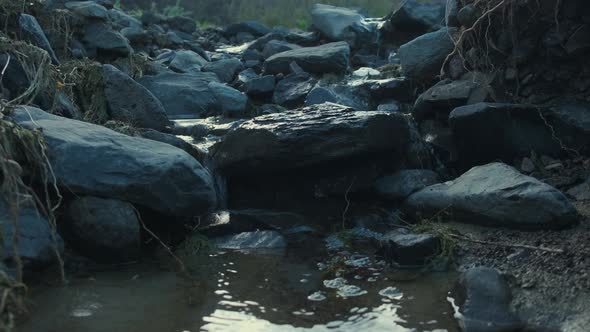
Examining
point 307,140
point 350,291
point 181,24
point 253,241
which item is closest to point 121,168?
point 253,241

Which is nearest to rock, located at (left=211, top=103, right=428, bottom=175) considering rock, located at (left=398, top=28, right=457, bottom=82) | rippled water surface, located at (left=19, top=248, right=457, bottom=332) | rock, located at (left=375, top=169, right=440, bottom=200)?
rock, located at (left=375, top=169, right=440, bottom=200)

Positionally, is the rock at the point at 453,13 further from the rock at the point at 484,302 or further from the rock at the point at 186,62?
the rock at the point at 186,62

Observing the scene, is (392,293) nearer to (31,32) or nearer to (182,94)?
(31,32)

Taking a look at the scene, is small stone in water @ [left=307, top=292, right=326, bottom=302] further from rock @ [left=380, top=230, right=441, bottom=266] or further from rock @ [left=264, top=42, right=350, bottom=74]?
rock @ [left=264, top=42, right=350, bottom=74]

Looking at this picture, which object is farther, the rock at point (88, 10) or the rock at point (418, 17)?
the rock at point (418, 17)

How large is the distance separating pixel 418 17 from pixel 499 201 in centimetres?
705

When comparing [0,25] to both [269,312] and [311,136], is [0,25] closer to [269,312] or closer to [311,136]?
[311,136]

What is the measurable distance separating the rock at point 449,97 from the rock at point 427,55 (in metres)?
0.61

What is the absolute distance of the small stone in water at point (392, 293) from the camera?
376 cm

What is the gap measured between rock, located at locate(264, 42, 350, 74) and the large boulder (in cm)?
418

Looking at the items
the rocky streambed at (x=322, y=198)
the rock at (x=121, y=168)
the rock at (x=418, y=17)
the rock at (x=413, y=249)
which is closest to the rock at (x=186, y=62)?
the rocky streambed at (x=322, y=198)

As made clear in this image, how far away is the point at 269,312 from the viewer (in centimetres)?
355

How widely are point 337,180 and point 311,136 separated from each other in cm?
44

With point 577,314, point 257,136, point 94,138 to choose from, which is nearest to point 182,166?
point 94,138
